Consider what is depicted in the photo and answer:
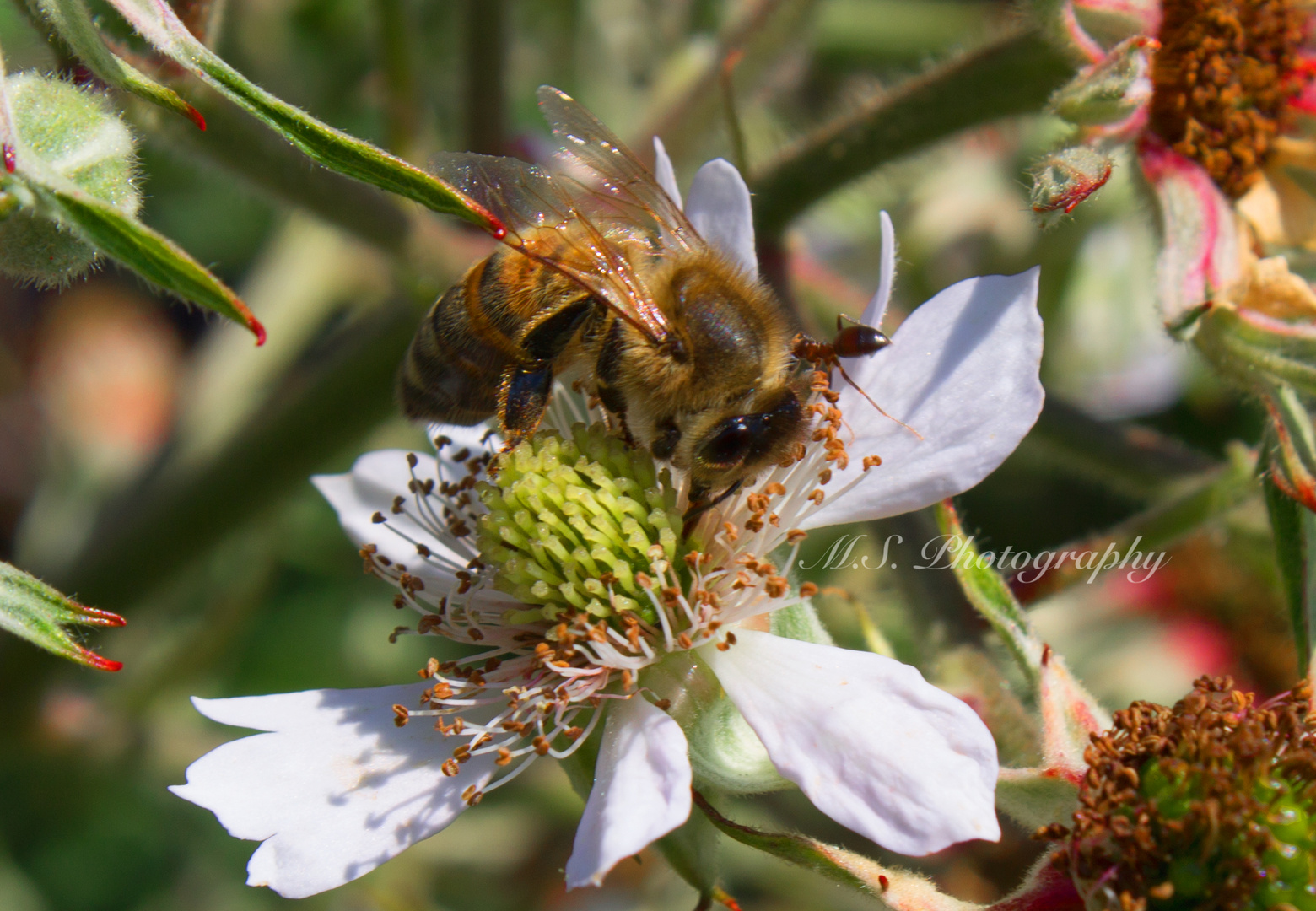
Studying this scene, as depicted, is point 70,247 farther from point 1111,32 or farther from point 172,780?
point 172,780

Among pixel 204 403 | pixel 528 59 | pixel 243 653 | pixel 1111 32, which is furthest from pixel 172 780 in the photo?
pixel 1111 32

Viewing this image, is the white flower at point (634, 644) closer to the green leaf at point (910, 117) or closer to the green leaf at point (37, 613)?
the green leaf at point (37, 613)

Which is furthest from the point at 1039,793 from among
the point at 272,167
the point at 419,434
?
the point at 419,434

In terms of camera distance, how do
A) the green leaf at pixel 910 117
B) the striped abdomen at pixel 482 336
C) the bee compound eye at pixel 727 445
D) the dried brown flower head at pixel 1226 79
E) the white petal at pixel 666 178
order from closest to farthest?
the bee compound eye at pixel 727 445 → the striped abdomen at pixel 482 336 → the white petal at pixel 666 178 → the dried brown flower head at pixel 1226 79 → the green leaf at pixel 910 117

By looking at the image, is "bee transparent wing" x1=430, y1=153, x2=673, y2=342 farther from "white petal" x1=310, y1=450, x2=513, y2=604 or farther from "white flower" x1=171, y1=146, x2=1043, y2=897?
"white petal" x1=310, y1=450, x2=513, y2=604

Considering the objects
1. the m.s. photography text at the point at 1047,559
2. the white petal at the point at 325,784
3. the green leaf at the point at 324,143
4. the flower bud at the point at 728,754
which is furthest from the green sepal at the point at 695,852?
the green leaf at the point at 324,143

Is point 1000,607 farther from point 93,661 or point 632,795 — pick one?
point 93,661
